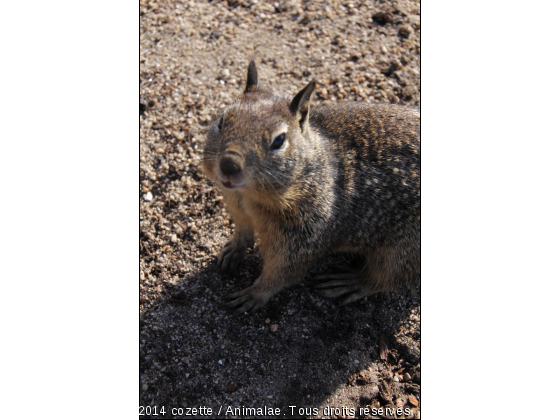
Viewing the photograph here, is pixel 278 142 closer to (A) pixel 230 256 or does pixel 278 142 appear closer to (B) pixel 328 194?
(B) pixel 328 194

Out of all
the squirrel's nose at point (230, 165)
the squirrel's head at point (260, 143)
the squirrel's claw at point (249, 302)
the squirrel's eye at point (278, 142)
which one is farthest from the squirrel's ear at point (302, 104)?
the squirrel's claw at point (249, 302)

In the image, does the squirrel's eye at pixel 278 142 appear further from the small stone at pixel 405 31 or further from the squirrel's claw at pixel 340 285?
the small stone at pixel 405 31

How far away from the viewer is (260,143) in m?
2.59

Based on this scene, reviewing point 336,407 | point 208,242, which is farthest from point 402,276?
point 208,242

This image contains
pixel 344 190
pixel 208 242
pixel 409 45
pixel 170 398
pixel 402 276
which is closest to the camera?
pixel 170 398

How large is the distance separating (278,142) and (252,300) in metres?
1.23

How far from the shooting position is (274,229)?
3.12 meters

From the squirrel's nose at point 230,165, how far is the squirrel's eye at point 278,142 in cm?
28

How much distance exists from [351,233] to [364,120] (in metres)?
0.77

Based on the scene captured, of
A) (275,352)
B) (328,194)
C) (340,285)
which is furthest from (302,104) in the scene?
(275,352)

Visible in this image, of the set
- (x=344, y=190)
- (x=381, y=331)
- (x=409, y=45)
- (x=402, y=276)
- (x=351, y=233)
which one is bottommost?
(x=381, y=331)

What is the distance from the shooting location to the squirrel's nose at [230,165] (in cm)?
243

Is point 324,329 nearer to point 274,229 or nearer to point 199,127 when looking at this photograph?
point 274,229

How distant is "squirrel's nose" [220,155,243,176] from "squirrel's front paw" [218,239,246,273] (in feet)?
4.01
